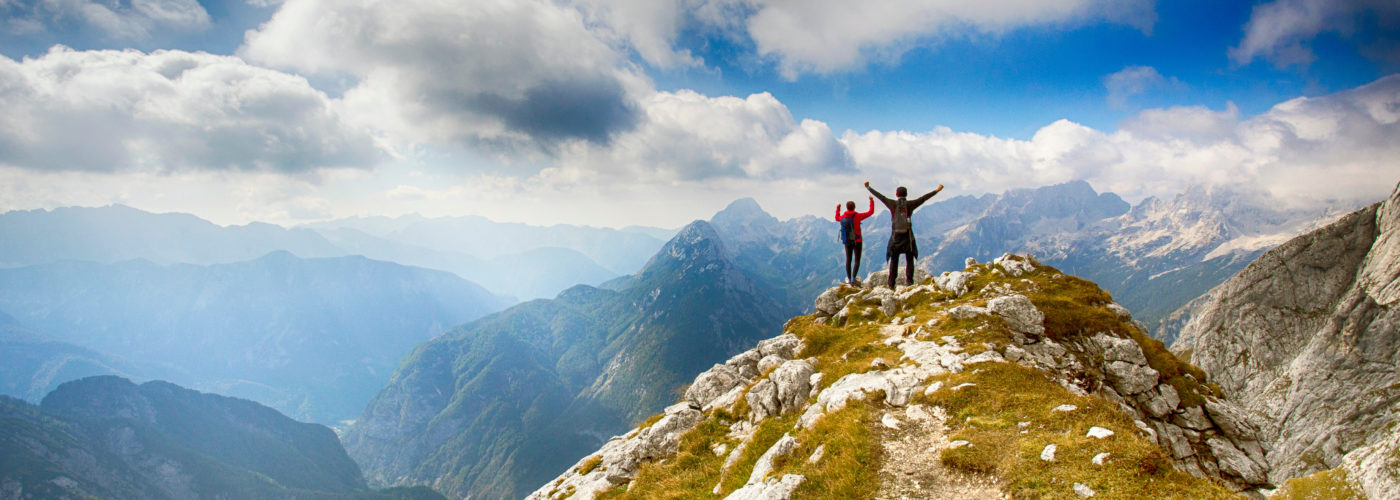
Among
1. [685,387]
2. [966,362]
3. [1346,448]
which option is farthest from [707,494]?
[1346,448]

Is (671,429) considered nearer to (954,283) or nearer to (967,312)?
(967,312)

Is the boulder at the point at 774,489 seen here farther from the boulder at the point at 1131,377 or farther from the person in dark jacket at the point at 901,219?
the person in dark jacket at the point at 901,219

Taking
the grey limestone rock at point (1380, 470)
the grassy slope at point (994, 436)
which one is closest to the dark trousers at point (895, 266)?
the grassy slope at point (994, 436)

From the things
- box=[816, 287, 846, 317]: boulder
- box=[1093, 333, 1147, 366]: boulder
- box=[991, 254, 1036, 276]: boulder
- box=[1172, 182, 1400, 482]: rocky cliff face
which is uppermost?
box=[991, 254, 1036, 276]: boulder

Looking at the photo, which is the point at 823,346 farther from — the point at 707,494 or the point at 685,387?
the point at 707,494

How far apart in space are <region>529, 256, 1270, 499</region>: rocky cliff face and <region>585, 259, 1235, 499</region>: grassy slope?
0.05 meters

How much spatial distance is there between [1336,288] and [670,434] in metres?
162

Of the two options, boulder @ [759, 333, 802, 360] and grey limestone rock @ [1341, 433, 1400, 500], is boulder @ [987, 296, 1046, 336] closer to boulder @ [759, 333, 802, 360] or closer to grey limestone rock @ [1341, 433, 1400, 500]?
boulder @ [759, 333, 802, 360]

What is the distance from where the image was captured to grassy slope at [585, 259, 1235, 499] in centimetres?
1033

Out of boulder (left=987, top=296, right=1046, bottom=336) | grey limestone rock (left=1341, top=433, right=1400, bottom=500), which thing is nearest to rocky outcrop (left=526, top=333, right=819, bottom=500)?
boulder (left=987, top=296, right=1046, bottom=336)

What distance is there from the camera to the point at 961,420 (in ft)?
49.3

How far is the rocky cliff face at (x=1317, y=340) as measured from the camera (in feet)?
299

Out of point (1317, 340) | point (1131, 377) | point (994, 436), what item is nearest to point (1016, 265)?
point (1131, 377)

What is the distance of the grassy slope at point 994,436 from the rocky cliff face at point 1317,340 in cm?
11928
